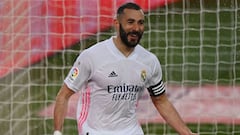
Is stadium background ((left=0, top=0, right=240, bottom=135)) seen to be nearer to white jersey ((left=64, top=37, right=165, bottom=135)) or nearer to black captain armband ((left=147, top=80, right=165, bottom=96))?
black captain armband ((left=147, top=80, right=165, bottom=96))

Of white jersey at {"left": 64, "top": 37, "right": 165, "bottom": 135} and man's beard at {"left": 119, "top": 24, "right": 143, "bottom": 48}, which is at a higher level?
man's beard at {"left": 119, "top": 24, "right": 143, "bottom": 48}

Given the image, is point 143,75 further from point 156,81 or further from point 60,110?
point 60,110

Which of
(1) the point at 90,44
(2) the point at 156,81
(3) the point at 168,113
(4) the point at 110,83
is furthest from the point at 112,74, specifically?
(1) the point at 90,44

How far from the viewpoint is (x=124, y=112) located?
4504 mm

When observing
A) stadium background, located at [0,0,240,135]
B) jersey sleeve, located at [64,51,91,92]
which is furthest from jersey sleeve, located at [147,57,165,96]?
stadium background, located at [0,0,240,135]

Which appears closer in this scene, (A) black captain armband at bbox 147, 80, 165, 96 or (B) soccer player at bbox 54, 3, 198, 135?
(B) soccer player at bbox 54, 3, 198, 135

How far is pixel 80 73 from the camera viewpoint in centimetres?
444

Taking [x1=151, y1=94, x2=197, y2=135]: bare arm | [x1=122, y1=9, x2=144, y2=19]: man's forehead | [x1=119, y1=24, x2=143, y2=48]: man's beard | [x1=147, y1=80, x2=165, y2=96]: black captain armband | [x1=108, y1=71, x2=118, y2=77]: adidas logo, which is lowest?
[x1=151, y1=94, x2=197, y2=135]: bare arm

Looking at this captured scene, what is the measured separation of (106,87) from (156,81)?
0.43m

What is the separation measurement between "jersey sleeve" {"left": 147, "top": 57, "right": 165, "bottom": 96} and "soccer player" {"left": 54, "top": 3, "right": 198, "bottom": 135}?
11 cm

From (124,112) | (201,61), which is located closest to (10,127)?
(201,61)

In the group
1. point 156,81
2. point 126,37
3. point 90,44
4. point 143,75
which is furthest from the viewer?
point 90,44

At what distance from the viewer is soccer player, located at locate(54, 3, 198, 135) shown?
4430 millimetres

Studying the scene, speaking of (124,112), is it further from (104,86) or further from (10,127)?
(10,127)
